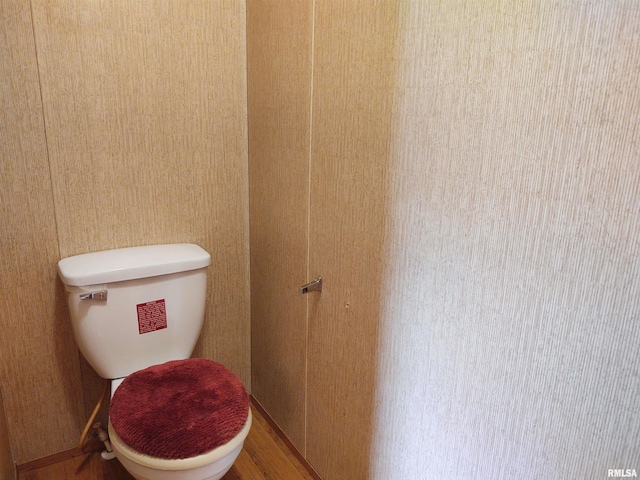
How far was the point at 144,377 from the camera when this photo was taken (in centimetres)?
140

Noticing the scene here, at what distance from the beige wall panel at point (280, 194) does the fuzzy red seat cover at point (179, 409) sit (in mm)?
323

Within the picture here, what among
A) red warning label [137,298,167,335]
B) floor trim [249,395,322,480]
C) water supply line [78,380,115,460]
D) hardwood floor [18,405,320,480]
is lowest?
hardwood floor [18,405,320,480]

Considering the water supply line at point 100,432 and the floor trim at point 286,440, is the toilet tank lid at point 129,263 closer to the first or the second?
the water supply line at point 100,432

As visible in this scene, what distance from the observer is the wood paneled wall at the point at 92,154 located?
1.39 meters

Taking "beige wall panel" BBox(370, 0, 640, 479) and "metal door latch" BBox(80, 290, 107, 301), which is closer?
"beige wall panel" BBox(370, 0, 640, 479)

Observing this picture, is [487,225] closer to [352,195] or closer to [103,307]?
[352,195]

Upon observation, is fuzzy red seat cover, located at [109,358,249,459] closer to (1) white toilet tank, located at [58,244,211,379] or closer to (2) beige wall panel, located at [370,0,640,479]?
(1) white toilet tank, located at [58,244,211,379]

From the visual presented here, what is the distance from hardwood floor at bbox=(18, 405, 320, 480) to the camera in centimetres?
160

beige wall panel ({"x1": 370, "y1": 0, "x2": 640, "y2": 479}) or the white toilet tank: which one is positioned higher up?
beige wall panel ({"x1": 370, "y1": 0, "x2": 640, "y2": 479})

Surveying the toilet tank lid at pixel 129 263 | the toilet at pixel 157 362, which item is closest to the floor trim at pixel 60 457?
the toilet at pixel 157 362

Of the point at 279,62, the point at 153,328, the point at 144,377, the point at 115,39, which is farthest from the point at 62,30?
the point at 144,377

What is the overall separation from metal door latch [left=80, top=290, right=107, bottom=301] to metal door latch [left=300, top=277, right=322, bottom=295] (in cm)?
61

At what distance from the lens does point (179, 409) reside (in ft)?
4.10
